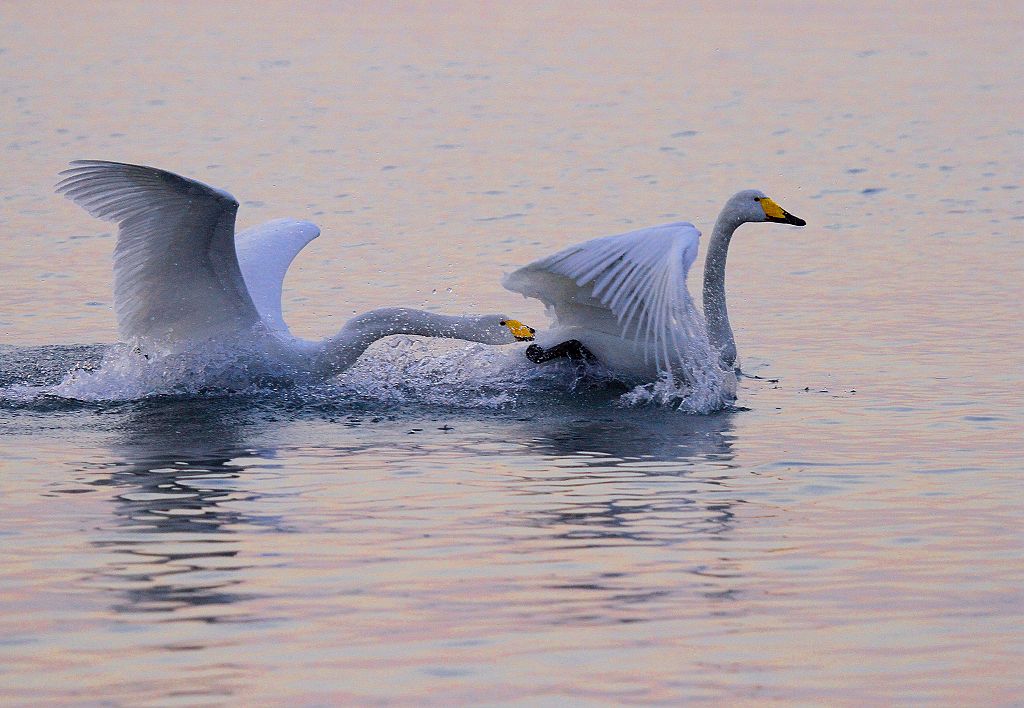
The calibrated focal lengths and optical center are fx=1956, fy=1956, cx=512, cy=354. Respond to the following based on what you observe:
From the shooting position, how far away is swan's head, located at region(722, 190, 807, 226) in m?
12.6

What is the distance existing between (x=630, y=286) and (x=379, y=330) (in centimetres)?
155

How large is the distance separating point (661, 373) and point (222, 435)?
2.68 meters

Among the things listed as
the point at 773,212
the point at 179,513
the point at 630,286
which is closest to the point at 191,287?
the point at 630,286

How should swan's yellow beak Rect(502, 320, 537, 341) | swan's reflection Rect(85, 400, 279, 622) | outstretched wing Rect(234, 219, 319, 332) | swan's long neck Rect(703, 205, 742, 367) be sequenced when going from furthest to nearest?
outstretched wing Rect(234, 219, 319, 332) < swan's long neck Rect(703, 205, 742, 367) < swan's yellow beak Rect(502, 320, 537, 341) < swan's reflection Rect(85, 400, 279, 622)

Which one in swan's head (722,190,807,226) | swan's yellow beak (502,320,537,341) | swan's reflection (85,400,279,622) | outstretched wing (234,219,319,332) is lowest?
swan's reflection (85,400,279,622)

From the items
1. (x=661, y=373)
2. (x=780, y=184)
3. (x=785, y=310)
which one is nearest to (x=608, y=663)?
(x=661, y=373)

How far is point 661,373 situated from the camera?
11.5 metres

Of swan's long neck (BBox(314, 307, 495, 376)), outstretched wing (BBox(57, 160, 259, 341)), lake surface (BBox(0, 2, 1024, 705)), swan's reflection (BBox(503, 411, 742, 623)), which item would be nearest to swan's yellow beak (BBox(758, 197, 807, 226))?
lake surface (BBox(0, 2, 1024, 705))

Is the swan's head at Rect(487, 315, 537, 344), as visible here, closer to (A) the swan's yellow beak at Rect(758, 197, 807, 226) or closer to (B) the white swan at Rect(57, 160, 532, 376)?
(B) the white swan at Rect(57, 160, 532, 376)

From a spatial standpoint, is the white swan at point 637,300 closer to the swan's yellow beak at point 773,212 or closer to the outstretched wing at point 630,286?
the outstretched wing at point 630,286

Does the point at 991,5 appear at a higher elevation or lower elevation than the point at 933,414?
higher

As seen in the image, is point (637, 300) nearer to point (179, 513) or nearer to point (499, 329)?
point (499, 329)

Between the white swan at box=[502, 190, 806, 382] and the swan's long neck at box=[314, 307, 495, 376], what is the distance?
1.51 ft

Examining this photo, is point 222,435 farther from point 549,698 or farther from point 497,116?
point 497,116
